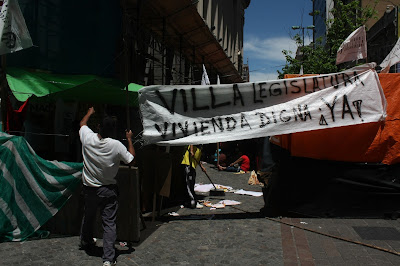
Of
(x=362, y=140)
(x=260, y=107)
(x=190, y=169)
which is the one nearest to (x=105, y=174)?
(x=260, y=107)

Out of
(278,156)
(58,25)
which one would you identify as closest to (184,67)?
(58,25)

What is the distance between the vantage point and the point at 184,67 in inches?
725

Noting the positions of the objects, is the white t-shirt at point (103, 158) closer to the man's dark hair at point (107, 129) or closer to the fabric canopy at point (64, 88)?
the man's dark hair at point (107, 129)

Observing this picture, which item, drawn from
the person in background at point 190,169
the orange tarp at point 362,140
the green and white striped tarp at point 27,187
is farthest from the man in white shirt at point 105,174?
the orange tarp at point 362,140

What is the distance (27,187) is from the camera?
5672mm

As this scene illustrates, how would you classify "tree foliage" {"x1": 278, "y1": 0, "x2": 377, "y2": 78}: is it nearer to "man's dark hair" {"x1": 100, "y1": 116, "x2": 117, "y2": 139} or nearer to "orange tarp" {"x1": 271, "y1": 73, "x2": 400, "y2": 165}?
"orange tarp" {"x1": 271, "y1": 73, "x2": 400, "y2": 165}

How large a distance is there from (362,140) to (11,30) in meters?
6.28

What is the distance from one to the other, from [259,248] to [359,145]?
3062 millimetres

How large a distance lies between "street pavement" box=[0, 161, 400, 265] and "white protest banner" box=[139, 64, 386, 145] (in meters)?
1.57

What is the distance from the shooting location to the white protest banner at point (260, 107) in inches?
262

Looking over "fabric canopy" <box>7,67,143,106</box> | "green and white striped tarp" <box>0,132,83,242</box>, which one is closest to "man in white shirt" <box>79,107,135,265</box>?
"green and white striped tarp" <box>0,132,83,242</box>

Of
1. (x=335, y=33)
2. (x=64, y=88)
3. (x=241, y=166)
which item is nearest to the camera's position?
(x=64, y=88)

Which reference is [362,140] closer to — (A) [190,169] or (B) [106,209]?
(A) [190,169]

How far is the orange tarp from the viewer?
7051 millimetres
